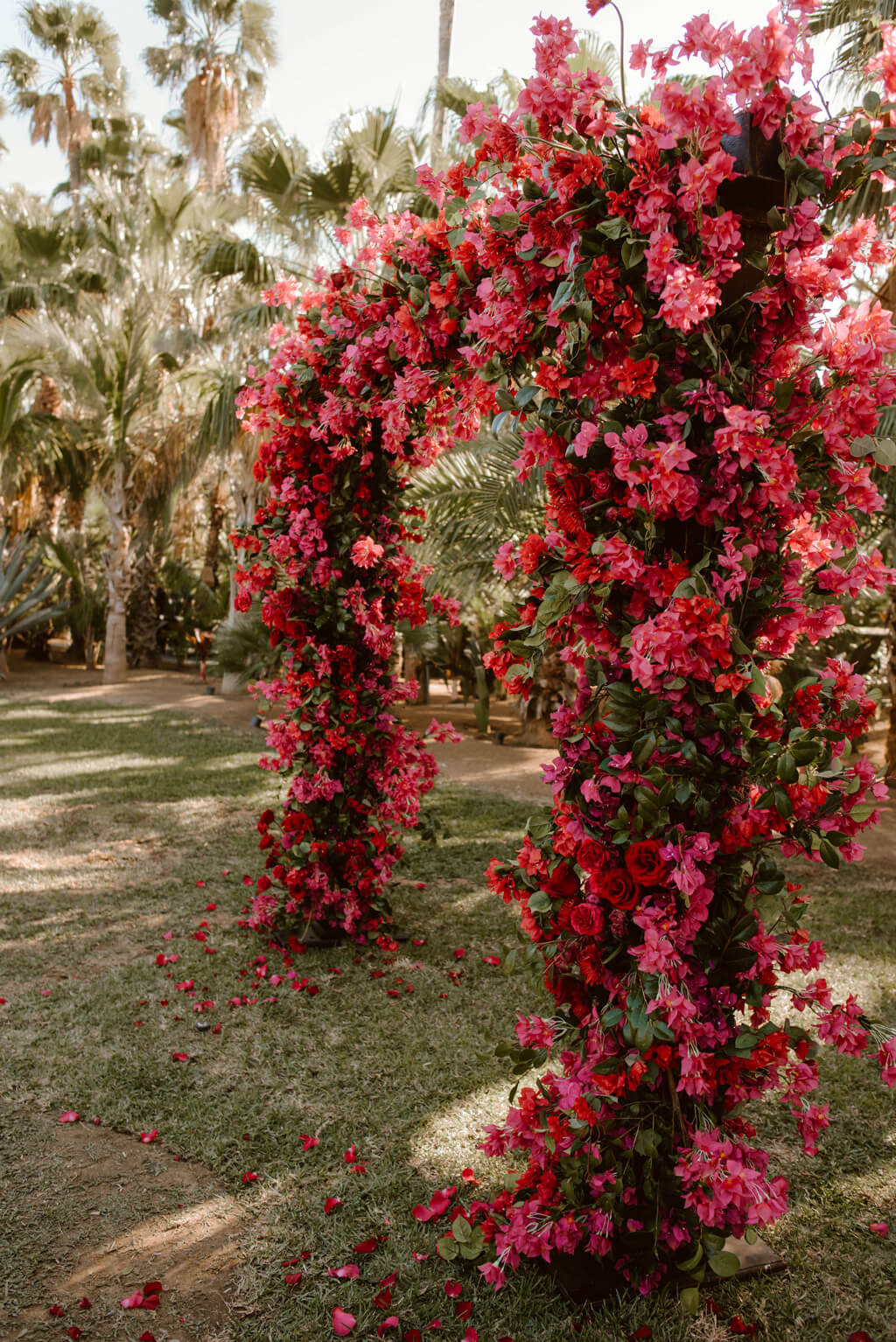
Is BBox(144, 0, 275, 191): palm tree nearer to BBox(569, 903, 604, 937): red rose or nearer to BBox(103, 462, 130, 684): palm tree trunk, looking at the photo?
BBox(103, 462, 130, 684): palm tree trunk

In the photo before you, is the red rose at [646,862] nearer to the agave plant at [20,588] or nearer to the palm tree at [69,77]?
the agave plant at [20,588]

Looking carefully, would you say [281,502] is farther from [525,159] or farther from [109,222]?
[109,222]

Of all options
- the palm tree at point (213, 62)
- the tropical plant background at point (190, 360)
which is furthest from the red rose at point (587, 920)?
the palm tree at point (213, 62)

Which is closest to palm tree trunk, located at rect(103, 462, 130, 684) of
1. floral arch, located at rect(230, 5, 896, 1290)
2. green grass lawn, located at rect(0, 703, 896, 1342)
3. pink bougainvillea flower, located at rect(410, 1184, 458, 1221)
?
green grass lawn, located at rect(0, 703, 896, 1342)

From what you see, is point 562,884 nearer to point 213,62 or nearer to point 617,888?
point 617,888

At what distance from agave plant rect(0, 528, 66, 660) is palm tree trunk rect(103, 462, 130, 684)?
0.89m

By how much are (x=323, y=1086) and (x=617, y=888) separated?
1.89m

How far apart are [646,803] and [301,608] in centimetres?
282

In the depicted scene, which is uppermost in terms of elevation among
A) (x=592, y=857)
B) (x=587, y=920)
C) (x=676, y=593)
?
(x=676, y=593)

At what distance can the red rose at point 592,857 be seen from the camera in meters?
2.21

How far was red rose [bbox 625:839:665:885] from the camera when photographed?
213 cm

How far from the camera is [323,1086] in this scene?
3.48m

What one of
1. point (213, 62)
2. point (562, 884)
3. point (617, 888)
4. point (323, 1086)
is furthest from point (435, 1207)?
point (213, 62)

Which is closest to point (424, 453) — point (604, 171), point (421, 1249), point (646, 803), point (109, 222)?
point (604, 171)
